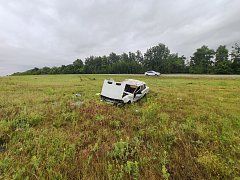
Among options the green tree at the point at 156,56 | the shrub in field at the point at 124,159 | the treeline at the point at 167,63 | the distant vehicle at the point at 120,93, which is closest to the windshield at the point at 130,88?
the distant vehicle at the point at 120,93

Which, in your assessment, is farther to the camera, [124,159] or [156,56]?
[156,56]

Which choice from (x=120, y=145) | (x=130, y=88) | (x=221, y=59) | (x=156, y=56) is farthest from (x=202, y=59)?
(x=120, y=145)

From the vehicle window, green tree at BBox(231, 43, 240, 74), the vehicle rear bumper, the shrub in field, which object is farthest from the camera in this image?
green tree at BBox(231, 43, 240, 74)

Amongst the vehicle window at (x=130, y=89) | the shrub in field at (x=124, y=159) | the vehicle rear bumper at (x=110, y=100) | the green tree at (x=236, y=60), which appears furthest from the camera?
the green tree at (x=236, y=60)

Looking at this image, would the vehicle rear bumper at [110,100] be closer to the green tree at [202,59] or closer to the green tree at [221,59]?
the green tree at [221,59]

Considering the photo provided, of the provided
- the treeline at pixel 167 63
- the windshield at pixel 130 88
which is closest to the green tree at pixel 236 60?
the treeline at pixel 167 63

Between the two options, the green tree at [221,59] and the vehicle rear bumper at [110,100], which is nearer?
the vehicle rear bumper at [110,100]

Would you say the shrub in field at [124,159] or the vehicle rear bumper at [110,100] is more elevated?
the vehicle rear bumper at [110,100]

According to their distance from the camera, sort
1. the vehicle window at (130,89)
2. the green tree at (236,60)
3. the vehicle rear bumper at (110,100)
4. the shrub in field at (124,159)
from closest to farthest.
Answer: the shrub in field at (124,159) < the vehicle rear bumper at (110,100) < the vehicle window at (130,89) < the green tree at (236,60)

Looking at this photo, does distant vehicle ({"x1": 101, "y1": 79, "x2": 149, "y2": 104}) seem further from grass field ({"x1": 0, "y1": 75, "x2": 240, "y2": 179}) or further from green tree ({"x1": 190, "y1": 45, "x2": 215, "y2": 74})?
green tree ({"x1": 190, "y1": 45, "x2": 215, "y2": 74})

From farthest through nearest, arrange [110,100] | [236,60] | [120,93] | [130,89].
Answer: [236,60] → [130,89] → [110,100] → [120,93]

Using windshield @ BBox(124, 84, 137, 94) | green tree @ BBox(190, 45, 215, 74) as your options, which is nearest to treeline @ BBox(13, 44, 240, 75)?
green tree @ BBox(190, 45, 215, 74)

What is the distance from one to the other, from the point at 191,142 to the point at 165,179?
80.6 inches

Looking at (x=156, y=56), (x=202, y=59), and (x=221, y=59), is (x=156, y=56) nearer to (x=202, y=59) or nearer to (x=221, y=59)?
(x=202, y=59)
